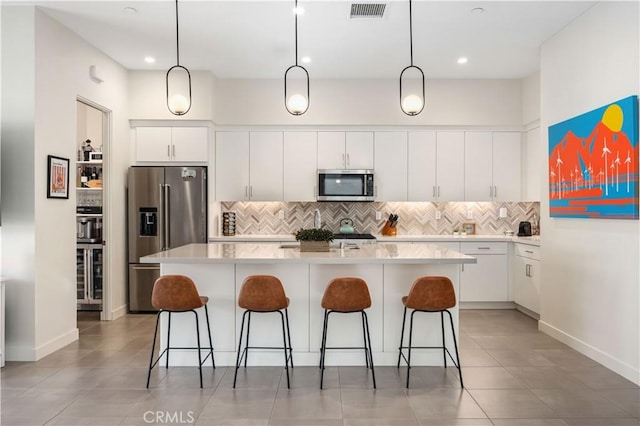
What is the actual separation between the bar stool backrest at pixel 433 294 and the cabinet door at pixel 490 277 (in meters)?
2.63

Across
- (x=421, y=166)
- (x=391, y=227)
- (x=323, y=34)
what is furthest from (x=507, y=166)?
(x=323, y=34)

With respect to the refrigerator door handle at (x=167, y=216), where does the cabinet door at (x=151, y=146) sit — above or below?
above

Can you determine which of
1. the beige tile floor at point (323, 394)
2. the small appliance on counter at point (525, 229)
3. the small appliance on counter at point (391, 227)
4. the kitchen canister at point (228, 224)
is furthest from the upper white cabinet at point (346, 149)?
the beige tile floor at point (323, 394)

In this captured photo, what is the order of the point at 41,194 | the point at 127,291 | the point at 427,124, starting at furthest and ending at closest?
the point at 427,124
the point at 127,291
the point at 41,194

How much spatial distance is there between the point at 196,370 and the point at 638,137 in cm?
384

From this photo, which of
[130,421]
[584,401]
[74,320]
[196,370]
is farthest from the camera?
[74,320]

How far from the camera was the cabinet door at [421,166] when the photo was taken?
5902mm

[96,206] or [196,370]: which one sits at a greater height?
[96,206]

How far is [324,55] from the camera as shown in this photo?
197 inches

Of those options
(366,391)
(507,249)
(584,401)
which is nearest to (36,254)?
(366,391)

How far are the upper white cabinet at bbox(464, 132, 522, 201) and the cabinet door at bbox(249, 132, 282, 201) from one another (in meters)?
2.61

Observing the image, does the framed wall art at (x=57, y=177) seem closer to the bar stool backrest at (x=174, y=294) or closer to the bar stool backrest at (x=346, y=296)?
the bar stool backrest at (x=174, y=294)

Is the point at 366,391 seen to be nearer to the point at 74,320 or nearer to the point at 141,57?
the point at 74,320

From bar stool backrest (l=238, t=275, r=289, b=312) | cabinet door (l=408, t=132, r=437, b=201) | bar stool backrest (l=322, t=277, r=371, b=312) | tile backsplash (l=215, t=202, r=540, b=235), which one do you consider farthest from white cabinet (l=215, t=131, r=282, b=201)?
bar stool backrest (l=322, t=277, r=371, b=312)
